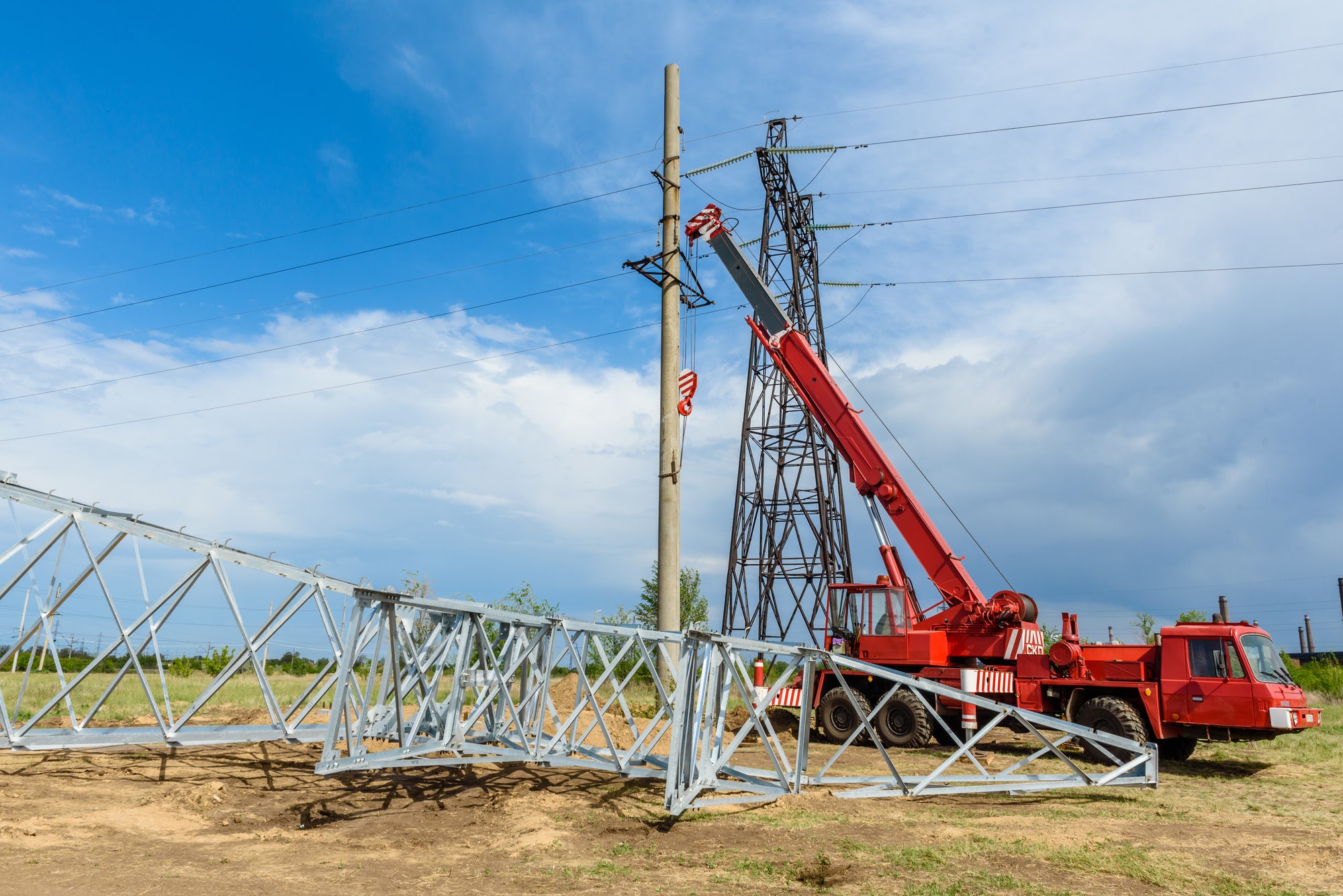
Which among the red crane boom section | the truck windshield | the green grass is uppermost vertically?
the red crane boom section

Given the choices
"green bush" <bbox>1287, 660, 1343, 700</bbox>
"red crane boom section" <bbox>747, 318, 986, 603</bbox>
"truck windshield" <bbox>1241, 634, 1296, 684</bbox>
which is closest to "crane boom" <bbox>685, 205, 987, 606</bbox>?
"red crane boom section" <bbox>747, 318, 986, 603</bbox>

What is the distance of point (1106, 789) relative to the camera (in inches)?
518

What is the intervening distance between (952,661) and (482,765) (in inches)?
398

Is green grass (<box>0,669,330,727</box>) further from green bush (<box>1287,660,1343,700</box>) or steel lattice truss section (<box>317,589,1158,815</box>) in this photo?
green bush (<box>1287,660,1343,700</box>)

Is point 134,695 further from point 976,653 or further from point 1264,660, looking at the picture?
point 1264,660

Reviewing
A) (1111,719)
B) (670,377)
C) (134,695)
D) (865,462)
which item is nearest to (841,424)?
(865,462)

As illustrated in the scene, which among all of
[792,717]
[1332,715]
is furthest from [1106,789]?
[1332,715]

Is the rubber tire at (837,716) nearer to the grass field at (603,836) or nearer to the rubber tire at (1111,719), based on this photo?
the rubber tire at (1111,719)

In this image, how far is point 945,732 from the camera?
18.7 m

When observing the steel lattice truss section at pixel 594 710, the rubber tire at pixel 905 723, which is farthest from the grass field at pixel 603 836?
the rubber tire at pixel 905 723

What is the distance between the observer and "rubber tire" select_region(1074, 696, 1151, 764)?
50.5ft

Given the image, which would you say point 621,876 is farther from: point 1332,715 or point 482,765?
point 1332,715

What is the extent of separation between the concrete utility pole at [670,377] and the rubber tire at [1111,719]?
25.3 ft

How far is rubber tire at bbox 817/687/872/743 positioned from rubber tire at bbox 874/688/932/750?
0.69 m
